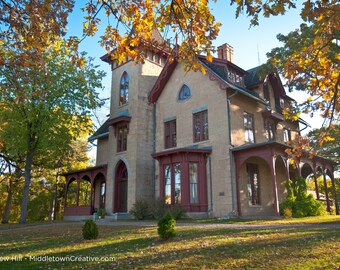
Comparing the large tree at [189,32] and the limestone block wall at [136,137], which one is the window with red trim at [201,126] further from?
the large tree at [189,32]

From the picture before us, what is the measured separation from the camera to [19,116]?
23578 mm

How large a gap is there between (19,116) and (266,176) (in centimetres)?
1778

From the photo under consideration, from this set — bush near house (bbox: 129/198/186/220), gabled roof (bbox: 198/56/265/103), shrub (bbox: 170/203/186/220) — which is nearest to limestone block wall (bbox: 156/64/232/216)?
gabled roof (bbox: 198/56/265/103)

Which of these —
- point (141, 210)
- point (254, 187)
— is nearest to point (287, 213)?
point (254, 187)

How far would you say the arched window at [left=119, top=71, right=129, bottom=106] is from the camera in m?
25.3

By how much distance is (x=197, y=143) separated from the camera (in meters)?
20.8

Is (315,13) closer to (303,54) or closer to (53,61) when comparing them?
(303,54)

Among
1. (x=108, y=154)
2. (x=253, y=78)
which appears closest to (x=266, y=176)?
(x=253, y=78)

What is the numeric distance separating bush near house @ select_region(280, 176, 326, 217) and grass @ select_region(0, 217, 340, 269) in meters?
8.62

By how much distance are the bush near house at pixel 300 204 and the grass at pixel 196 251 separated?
28.3 ft

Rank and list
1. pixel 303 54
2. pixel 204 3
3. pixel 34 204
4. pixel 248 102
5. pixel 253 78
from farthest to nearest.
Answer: pixel 34 204 → pixel 253 78 → pixel 248 102 → pixel 303 54 → pixel 204 3

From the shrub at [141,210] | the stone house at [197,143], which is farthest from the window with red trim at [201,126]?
the shrub at [141,210]

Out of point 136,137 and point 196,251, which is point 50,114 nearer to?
point 136,137

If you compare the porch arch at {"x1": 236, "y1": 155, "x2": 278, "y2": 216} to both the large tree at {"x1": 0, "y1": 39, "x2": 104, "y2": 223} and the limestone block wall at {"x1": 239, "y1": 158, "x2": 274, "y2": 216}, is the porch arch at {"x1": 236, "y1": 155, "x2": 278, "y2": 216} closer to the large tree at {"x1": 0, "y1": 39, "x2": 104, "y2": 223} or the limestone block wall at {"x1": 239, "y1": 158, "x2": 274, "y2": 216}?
the limestone block wall at {"x1": 239, "y1": 158, "x2": 274, "y2": 216}
